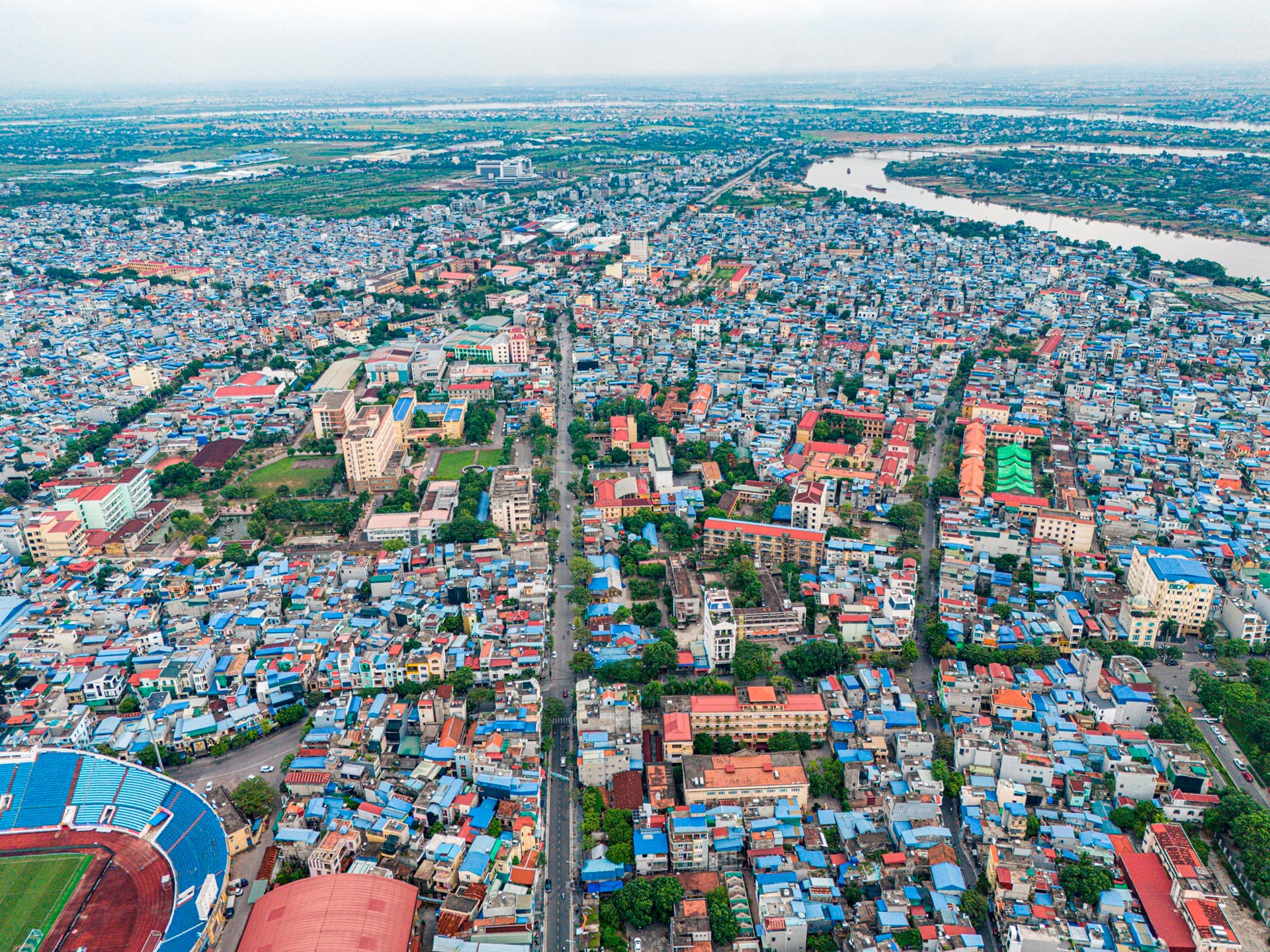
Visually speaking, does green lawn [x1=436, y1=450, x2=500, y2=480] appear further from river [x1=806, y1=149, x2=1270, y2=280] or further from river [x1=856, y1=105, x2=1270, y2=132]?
river [x1=856, y1=105, x2=1270, y2=132]

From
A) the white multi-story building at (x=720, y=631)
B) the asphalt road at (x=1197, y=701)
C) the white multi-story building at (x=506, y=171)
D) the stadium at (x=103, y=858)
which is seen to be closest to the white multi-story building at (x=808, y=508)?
the white multi-story building at (x=720, y=631)

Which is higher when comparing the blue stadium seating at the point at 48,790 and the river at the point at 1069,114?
the river at the point at 1069,114

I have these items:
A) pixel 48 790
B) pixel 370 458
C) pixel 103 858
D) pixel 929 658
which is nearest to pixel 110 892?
pixel 103 858

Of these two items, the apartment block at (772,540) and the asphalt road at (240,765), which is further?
the apartment block at (772,540)

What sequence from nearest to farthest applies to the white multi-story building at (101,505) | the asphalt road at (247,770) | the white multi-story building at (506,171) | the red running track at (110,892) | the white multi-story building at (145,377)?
1. the red running track at (110,892)
2. the asphalt road at (247,770)
3. the white multi-story building at (101,505)
4. the white multi-story building at (145,377)
5. the white multi-story building at (506,171)

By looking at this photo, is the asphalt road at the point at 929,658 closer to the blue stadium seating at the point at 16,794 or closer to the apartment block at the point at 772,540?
the apartment block at the point at 772,540

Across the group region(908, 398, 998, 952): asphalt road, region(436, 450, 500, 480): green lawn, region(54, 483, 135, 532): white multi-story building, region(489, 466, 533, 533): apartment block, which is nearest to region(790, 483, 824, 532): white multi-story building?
region(908, 398, 998, 952): asphalt road

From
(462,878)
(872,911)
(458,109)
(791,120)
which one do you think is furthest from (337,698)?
(458,109)

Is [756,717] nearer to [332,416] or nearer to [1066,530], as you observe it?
[1066,530]
